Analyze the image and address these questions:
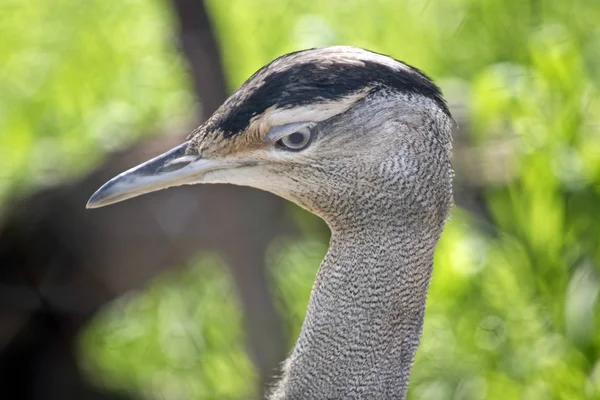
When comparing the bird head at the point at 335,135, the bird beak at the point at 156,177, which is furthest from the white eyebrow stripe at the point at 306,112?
the bird beak at the point at 156,177

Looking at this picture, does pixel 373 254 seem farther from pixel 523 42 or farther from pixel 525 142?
pixel 523 42

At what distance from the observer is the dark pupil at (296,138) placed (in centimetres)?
192

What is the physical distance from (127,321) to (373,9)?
1.97 metres

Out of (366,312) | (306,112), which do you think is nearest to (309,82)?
(306,112)

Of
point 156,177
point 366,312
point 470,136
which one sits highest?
point 470,136

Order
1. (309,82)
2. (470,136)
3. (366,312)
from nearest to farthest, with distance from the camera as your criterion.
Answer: (309,82), (366,312), (470,136)

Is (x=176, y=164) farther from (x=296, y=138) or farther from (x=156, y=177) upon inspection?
(x=296, y=138)

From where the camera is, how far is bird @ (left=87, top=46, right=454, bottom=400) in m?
1.90

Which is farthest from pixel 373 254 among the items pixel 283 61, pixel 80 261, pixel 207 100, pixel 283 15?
pixel 283 15

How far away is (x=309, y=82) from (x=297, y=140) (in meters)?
0.12

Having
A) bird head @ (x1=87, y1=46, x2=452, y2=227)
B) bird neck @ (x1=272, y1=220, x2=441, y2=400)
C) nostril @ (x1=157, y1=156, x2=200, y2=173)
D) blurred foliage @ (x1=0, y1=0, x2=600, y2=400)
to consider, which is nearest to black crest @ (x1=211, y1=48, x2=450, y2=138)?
bird head @ (x1=87, y1=46, x2=452, y2=227)

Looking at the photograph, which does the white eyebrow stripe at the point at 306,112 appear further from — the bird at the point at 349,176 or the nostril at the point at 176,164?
the nostril at the point at 176,164

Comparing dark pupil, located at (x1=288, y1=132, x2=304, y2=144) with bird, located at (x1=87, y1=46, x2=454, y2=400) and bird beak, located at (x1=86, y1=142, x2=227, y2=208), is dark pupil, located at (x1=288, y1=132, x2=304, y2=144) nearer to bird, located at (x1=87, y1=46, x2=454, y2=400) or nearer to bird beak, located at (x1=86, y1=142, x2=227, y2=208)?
bird, located at (x1=87, y1=46, x2=454, y2=400)

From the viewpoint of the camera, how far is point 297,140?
193cm
